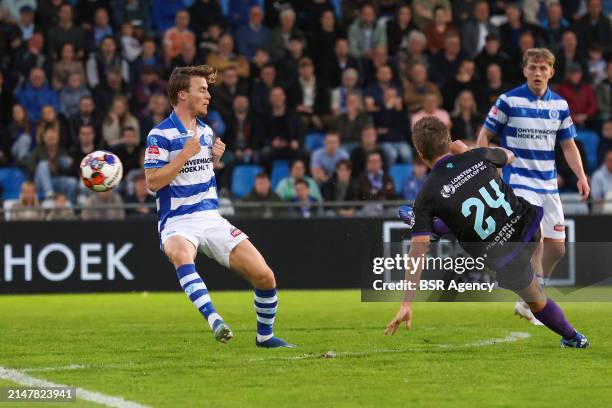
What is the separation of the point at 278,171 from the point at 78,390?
11377 millimetres

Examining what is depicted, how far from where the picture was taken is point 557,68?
65.3 ft

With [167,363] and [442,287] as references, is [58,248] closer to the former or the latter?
[442,287]

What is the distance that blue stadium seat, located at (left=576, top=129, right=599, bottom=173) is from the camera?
1903 centimetres

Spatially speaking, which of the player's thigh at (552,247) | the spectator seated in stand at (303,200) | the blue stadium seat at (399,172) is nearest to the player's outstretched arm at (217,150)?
the player's thigh at (552,247)

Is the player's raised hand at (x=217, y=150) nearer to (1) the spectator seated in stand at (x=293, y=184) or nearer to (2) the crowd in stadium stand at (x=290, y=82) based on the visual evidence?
(2) the crowd in stadium stand at (x=290, y=82)

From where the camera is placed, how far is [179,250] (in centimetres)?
902

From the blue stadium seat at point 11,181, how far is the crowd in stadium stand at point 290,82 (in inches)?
4.6

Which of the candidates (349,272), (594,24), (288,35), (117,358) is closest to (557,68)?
(594,24)

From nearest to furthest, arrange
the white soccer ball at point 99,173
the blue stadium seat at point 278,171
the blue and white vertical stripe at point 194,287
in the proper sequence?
1. the blue and white vertical stripe at point 194,287
2. the white soccer ball at point 99,173
3. the blue stadium seat at point 278,171

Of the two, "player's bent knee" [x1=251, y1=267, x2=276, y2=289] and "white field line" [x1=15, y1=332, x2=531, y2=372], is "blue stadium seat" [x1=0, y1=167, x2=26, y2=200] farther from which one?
"white field line" [x1=15, y1=332, x2=531, y2=372]

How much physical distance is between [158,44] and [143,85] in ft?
4.64

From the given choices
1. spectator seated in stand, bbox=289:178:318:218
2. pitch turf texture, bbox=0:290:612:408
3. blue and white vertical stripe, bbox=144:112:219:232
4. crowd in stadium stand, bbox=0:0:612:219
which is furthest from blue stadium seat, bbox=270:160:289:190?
blue and white vertical stripe, bbox=144:112:219:232

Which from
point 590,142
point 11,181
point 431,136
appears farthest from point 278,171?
point 431,136

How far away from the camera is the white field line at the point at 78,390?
264 inches
